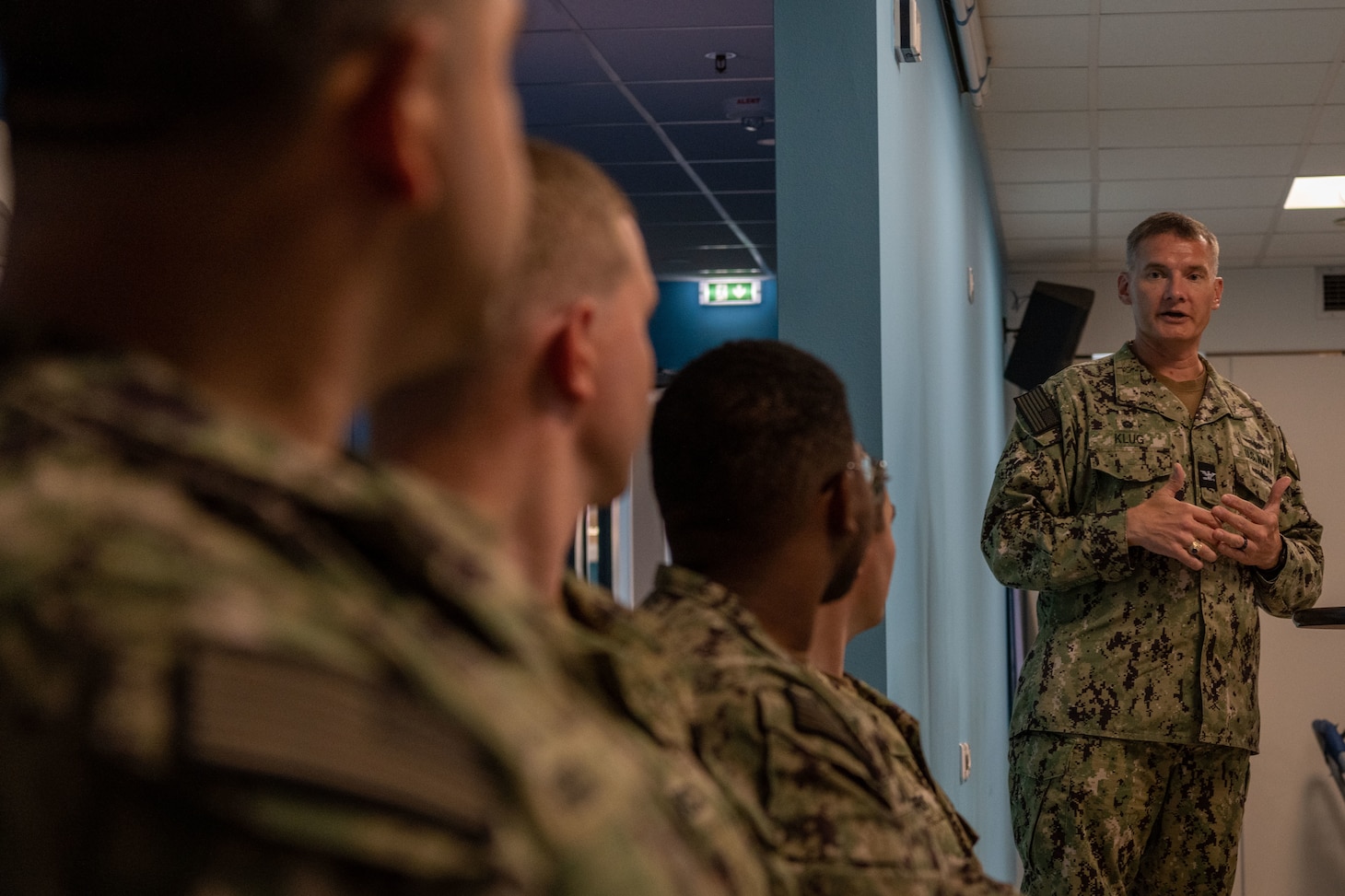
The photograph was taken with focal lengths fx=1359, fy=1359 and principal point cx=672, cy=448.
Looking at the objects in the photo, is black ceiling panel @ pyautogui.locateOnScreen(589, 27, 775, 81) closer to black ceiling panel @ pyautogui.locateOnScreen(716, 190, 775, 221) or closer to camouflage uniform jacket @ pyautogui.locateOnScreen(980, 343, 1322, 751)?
black ceiling panel @ pyautogui.locateOnScreen(716, 190, 775, 221)

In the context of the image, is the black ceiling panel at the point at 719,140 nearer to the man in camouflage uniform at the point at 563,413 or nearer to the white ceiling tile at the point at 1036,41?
the white ceiling tile at the point at 1036,41

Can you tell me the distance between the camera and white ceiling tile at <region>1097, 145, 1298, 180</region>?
5.05 m

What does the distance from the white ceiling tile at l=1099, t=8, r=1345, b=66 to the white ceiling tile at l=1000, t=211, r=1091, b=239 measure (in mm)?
1708

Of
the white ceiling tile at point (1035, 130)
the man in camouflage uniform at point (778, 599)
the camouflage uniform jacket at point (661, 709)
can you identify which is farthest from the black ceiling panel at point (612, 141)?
the camouflage uniform jacket at point (661, 709)

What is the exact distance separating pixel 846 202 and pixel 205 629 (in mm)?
1904

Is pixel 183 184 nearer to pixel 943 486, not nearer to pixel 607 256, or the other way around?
pixel 607 256

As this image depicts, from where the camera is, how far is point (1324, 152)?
509 cm

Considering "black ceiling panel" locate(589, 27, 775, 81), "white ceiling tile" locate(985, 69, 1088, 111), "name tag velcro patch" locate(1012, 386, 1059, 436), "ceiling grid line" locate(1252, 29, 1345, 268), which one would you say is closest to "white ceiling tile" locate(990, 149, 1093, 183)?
"white ceiling tile" locate(985, 69, 1088, 111)

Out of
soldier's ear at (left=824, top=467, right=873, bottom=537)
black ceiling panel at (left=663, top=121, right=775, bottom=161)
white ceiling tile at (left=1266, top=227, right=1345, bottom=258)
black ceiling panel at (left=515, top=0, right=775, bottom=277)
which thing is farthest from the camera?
white ceiling tile at (left=1266, top=227, right=1345, bottom=258)

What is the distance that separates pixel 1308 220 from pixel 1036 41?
100 inches

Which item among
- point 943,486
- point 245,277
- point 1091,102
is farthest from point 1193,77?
point 245,277

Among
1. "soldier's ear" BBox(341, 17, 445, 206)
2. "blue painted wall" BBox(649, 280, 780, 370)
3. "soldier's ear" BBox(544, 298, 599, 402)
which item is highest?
"blue painted wall" BBox(649, 280, 780, 370)

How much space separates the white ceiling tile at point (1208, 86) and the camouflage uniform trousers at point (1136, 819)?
256 cm

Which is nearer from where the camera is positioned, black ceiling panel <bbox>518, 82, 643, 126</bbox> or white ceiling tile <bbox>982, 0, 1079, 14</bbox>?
white ceiling tile <bbox>982, 0, 1079, 14</bbox>
